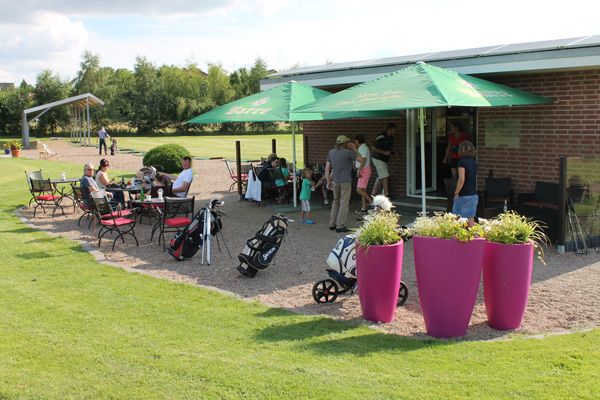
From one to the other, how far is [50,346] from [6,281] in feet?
9.43

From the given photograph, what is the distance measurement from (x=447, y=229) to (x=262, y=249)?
3.19 metres

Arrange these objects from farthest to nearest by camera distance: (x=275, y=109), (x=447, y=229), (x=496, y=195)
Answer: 1. (x=275, y=109)
2. (x=496, y=195)
3. (x=447, y=229)

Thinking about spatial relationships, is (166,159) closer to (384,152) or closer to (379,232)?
(384,152)

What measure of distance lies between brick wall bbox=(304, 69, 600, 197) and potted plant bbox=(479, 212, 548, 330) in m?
5.79

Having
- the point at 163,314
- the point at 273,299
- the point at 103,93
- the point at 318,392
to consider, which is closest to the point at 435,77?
the point at 273,299

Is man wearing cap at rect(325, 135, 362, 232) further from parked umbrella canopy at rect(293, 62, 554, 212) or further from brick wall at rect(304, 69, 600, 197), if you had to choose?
brick wall at rect(304, 69, 600, 197)

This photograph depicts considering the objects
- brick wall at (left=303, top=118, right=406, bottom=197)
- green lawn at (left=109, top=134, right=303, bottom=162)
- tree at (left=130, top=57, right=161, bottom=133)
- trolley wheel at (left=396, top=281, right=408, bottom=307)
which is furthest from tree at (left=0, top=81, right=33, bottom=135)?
trolley wheel at (left=396, top=281, right=408, bottom=307)

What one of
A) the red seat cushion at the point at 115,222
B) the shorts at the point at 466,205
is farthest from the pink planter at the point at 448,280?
the red seat cushion at the point at 115,222

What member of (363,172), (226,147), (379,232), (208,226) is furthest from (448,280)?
(226,147)

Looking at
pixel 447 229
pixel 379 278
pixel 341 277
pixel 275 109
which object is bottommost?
pixel 341 277

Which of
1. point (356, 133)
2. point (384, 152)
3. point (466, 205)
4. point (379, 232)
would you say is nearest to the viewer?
point (379, 232)

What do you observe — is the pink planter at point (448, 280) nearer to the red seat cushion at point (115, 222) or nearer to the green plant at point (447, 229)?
the green plant at point (447, 229)

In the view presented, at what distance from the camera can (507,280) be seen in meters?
6.00

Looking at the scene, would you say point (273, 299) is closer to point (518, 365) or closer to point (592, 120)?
point (518, 365)
